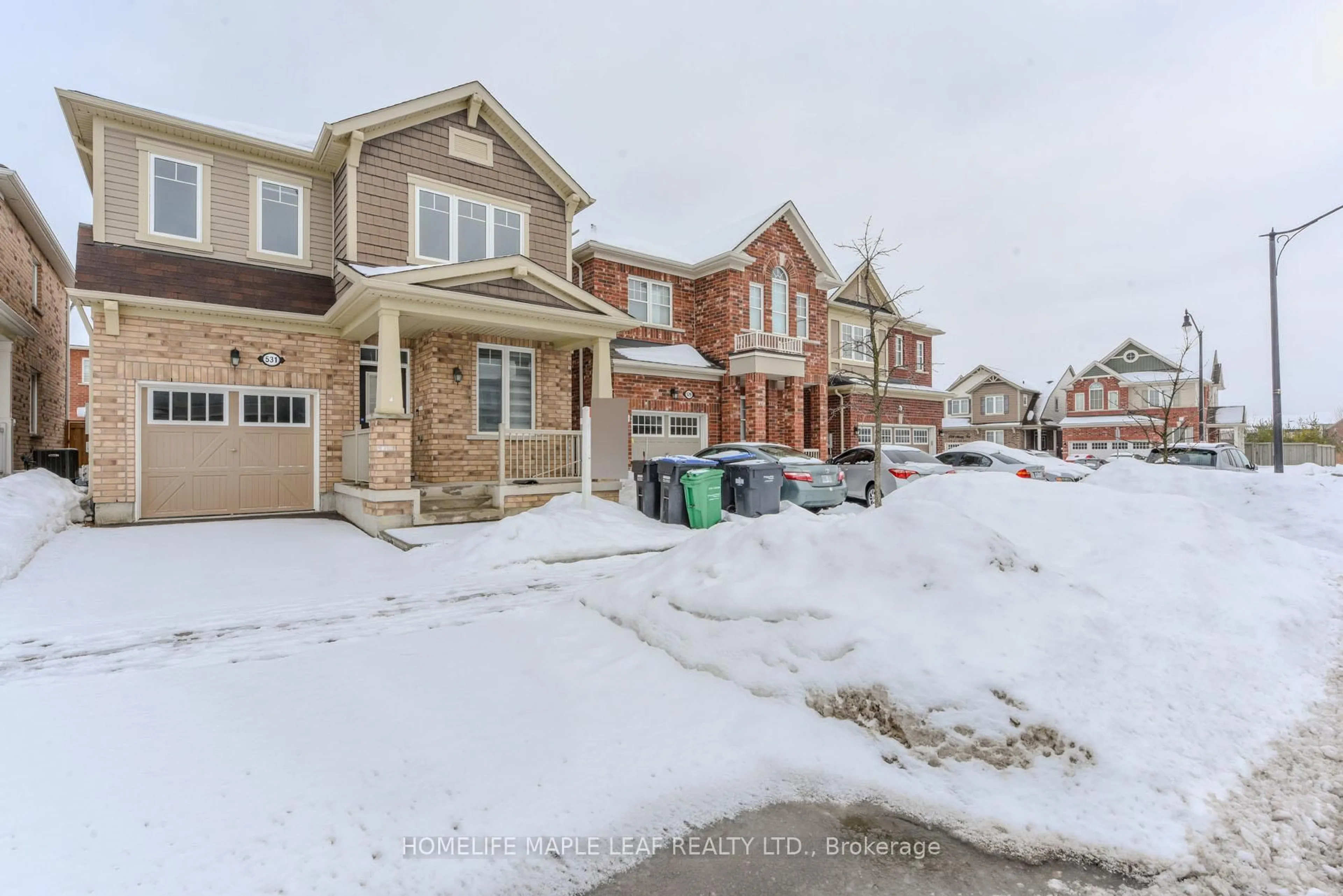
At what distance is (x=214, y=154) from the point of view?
11.3 metres

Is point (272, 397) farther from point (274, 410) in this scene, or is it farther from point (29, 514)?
point (29, 514)

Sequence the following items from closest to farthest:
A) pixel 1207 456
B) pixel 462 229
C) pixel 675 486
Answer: pixel 675 486
pixel 462 229
pixel 1207 456

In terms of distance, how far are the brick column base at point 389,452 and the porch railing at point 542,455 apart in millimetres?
1955

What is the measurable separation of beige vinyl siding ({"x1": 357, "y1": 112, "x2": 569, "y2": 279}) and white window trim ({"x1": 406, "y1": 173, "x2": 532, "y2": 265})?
0.21 feet

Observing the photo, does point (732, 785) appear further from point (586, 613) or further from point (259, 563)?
point (259, 563)

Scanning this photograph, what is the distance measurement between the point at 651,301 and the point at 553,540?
40.1 feet

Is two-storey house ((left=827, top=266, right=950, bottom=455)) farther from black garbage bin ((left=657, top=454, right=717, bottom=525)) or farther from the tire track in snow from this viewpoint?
the tire track in snow

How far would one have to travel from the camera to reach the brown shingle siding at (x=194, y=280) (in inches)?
400

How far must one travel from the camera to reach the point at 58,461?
14.9m

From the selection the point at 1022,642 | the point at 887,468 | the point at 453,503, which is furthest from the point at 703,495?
the point at 1022,642

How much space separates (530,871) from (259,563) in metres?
6.88

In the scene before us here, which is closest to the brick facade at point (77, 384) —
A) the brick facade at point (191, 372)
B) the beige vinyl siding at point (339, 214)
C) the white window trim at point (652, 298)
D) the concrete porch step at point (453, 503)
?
the brick facade at point (191, 372)

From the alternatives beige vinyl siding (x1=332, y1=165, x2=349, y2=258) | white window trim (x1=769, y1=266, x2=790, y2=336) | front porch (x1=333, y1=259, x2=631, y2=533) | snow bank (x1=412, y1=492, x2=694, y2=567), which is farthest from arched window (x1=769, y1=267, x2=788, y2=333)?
beige vinyl siding (x1=332, y1=165, x2=349, y2=258)

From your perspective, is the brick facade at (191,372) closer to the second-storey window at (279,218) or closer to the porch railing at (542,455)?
the second-storey window at (279,218)
